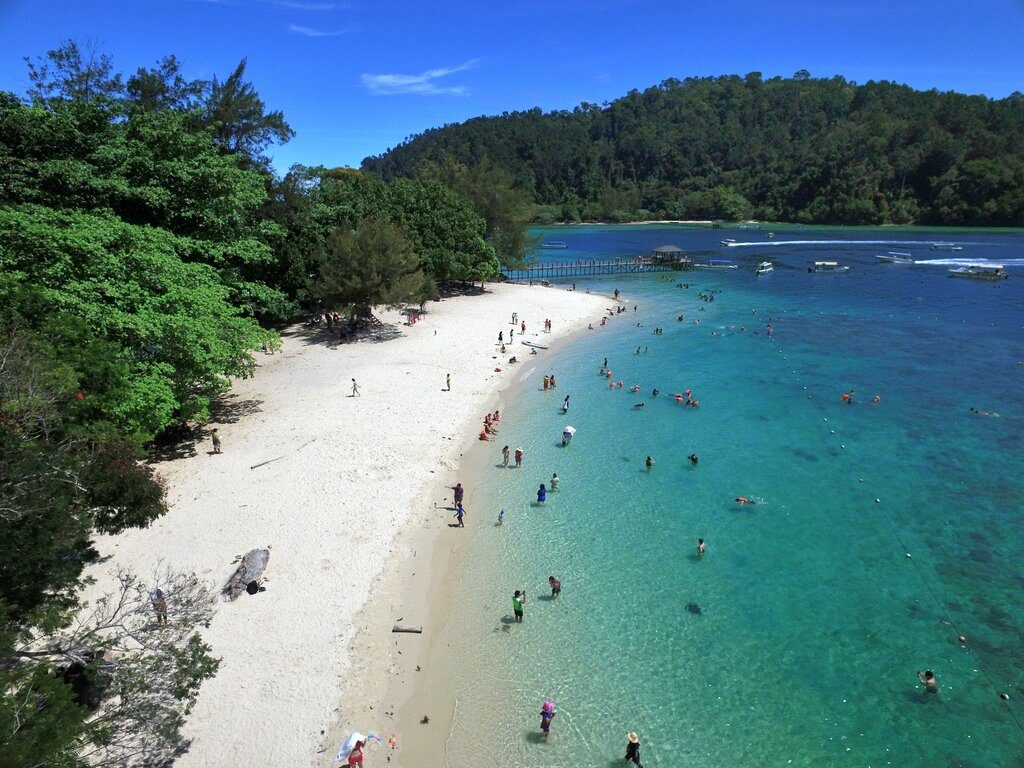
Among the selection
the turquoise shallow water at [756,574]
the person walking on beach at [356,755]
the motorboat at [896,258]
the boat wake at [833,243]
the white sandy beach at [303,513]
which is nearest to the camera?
the person walking on beach at [356,755]

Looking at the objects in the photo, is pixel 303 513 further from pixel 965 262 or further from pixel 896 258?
pixel 965 262

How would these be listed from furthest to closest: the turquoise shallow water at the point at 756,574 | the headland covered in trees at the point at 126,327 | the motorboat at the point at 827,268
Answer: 1. the motorboat at the point at 827,268
2. the turquoise shallow water at the point at 756,574
3. the headland covered in trees at the point at 126,327

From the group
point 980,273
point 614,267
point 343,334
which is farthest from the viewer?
point 614,267

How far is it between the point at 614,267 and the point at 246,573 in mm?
81382

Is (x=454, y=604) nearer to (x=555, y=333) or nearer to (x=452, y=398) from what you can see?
(x=452, y=398)

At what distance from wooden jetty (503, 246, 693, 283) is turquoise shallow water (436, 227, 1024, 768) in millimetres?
45526

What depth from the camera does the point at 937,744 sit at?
1281 centimetres

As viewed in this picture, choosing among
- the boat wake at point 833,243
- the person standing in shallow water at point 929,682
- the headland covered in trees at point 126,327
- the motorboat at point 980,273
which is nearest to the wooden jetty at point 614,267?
the headland covered in trees at point 126,327

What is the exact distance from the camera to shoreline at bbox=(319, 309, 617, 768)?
492 inches

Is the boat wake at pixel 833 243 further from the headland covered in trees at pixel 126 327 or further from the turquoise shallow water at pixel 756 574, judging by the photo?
the headland covered in trees at pixel 126 327

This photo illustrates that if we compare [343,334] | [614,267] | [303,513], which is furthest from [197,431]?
[614,267]

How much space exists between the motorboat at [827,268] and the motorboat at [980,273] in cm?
1356

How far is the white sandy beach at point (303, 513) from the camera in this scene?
1283 cm

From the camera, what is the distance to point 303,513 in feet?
64.6
